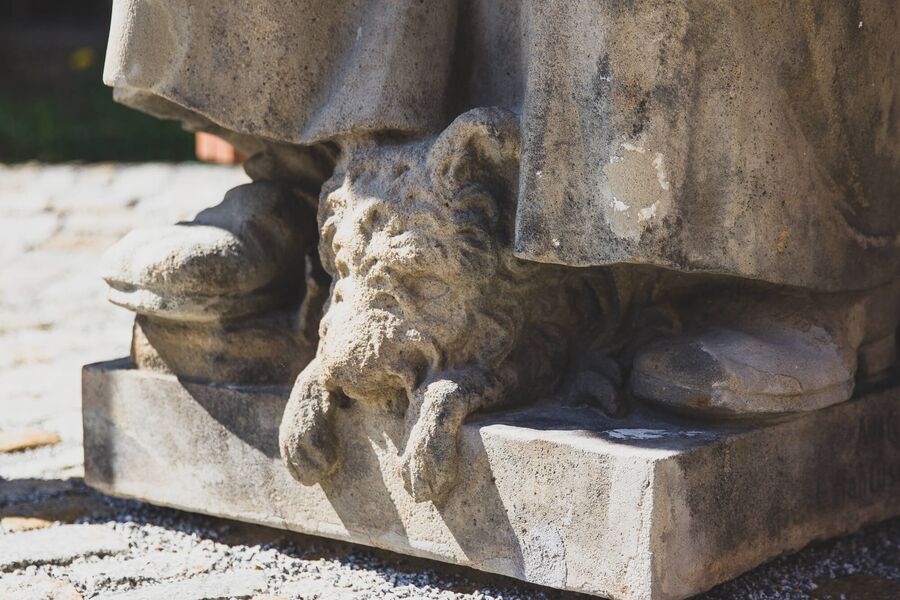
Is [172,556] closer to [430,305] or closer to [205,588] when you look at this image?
[205,588]

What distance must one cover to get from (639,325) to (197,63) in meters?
0.91

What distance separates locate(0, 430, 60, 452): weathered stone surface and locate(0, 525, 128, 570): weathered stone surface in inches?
25.1

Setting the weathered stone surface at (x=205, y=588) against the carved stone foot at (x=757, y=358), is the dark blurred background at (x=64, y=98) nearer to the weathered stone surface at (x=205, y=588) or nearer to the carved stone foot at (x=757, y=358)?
the weathered stone surface at (x=205, y=588)

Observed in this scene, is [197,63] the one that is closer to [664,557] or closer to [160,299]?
[160,299]

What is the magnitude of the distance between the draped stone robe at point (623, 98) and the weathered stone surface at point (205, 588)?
77cm

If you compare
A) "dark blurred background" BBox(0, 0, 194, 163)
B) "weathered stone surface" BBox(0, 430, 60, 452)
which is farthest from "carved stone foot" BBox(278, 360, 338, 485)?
"dark blurred background" BBox(0, 0, 194, 163)

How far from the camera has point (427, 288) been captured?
246 cm

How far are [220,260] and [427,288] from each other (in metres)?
0.46

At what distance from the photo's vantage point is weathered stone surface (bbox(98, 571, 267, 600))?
2.52 metres

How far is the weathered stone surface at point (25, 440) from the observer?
11.4 feet

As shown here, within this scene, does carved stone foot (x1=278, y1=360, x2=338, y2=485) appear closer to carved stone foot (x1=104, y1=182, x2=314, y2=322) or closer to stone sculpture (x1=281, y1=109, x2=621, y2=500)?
stone sculpture (x1=281, y1=109, x2=621, y2=500)

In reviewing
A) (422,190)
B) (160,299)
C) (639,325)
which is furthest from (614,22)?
(160,299)

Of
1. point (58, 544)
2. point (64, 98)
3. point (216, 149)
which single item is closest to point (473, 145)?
point (58, 544)

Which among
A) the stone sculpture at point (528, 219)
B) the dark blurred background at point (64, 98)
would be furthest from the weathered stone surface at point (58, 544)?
the dark blurred background at point (64, 98)
